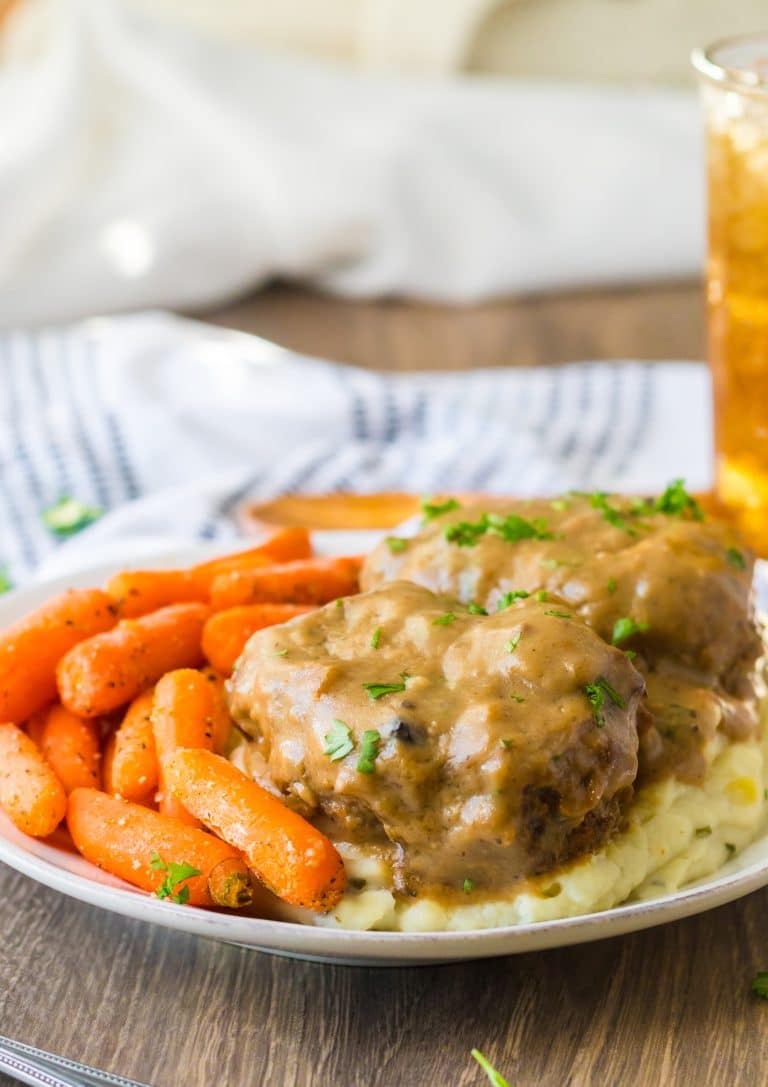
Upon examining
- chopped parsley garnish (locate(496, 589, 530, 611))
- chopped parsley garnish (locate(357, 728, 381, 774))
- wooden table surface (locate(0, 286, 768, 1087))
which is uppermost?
chopped parsley garnish (locate(357, 728, 381, 774))

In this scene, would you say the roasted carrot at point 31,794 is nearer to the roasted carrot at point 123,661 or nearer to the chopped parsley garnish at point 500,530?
the roasted carrot at point 123,661

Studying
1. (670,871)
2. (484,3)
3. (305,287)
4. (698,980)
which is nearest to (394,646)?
(670,871)

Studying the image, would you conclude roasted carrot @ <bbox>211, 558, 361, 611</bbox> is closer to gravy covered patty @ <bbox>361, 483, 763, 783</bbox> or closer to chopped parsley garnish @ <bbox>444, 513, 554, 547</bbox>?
gravy covered patty @ <bbox>361, 483, 763, 783</bbox>

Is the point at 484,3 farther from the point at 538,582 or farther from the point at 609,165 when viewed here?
the point at 538,582

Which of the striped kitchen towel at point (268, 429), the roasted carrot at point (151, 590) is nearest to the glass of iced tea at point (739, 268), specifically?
the striped kitchen towel at point (268, 429)

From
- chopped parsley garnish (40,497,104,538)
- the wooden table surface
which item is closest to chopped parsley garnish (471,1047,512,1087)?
the wooden table surface

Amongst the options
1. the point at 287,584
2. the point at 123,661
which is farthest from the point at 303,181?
the point at 123,661
